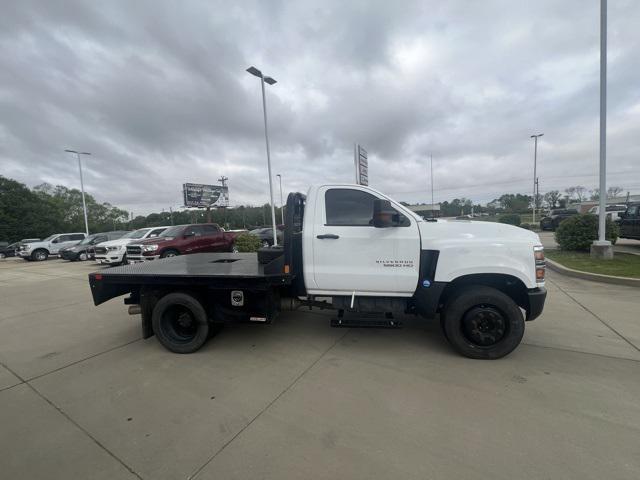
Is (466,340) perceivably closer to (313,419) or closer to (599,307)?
Answer: (313,419)

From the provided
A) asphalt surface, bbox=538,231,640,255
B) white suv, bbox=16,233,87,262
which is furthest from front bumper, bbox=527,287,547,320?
white suv, bbox=16,233,87,262

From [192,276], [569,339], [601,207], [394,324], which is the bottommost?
[569,339]

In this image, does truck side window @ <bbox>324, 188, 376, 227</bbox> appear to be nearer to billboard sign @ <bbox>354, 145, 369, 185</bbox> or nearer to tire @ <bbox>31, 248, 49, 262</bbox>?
billboard sign @ <bbox>354, 145, 369, 185</bbox>

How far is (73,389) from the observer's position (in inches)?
124

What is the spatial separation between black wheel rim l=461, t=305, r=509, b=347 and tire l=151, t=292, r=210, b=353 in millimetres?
3190

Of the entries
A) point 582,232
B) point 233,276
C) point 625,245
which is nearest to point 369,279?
point 233,276

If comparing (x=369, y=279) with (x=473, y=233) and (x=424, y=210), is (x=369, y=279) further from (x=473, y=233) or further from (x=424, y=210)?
(x=424, y=210)

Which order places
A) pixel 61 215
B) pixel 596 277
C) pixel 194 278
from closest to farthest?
pixel 194 278 < pixel 596 277 < pixel 61 215

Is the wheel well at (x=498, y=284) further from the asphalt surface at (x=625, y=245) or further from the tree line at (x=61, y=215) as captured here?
the tree line at (x=61, y=215)

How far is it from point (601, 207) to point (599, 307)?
5.46 meters

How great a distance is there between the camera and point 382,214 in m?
3.36

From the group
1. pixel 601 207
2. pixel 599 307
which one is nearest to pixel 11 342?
pixel 599 307

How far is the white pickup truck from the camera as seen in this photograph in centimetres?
343

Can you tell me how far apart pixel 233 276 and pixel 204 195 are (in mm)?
40168
